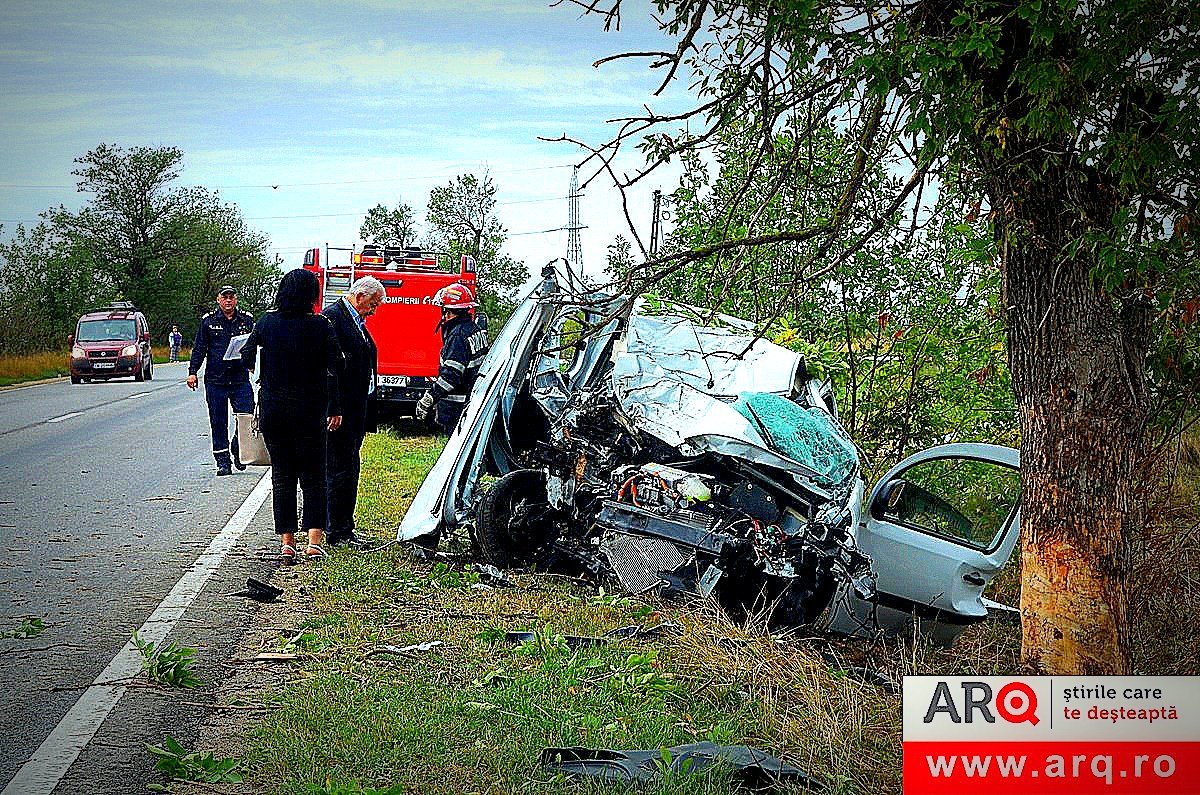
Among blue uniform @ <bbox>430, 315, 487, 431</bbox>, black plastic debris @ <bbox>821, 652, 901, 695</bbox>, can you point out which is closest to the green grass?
black plastic debris @ <bbox>821, 652, 901, 695</bbox>

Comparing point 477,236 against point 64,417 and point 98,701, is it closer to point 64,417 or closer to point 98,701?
point 64,417

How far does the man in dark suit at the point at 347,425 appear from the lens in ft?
30.8

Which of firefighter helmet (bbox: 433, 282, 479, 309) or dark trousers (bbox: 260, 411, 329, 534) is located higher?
firefighter helmet (bbox: 433, 282, 479, 309)

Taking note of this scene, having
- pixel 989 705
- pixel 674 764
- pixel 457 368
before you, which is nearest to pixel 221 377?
pixel 457 368

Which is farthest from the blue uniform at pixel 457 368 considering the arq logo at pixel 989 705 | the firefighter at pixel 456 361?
the arq logo at pixel 989 705

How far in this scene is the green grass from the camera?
4.60m

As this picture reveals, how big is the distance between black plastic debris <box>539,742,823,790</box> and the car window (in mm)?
2932

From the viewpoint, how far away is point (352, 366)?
30.9ft

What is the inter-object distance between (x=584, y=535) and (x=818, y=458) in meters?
1.85

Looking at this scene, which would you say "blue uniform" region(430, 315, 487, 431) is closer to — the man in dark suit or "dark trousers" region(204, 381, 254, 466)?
the man in dark suit

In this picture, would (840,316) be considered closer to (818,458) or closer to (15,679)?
(818,458)

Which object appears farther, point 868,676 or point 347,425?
point 347,425

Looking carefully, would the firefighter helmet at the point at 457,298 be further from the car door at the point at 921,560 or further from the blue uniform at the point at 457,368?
the car door at the point at 921,560

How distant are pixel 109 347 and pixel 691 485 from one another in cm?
3278
